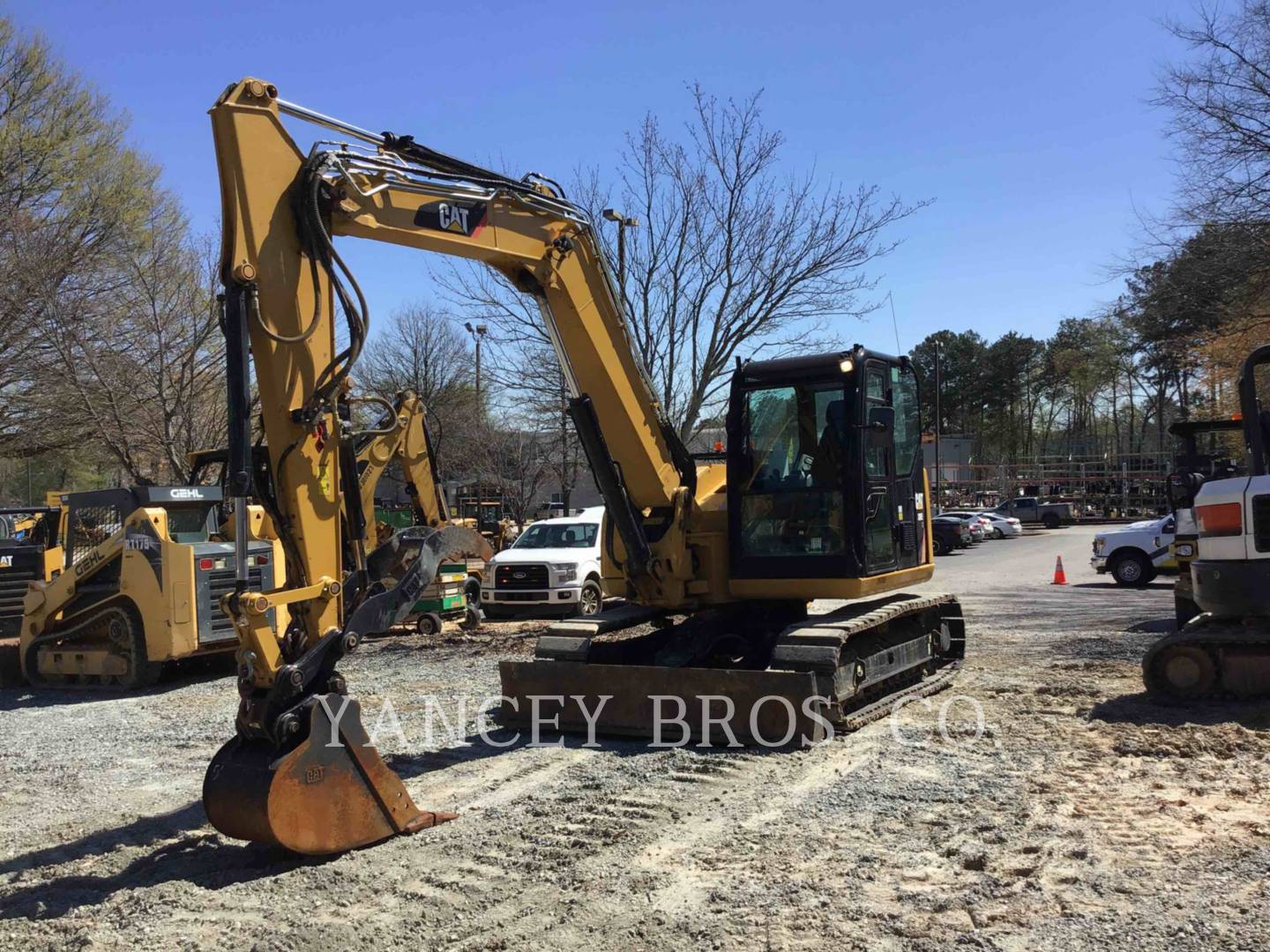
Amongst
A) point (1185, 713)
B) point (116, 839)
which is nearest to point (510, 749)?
point (116, 839)

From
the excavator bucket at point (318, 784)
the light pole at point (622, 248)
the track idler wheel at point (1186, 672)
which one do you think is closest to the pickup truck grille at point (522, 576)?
the light pole at point (622, 248)

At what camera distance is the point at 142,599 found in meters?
12.2

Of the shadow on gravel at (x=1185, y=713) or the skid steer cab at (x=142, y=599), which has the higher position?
the skid steer cab at (x=142, y=599)

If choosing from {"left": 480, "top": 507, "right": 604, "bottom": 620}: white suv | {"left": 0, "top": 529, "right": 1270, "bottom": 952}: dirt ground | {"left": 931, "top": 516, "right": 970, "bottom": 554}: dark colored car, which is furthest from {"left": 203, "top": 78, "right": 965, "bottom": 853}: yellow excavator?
{"left": 931, "top": 516, "right": 970, "bottom": 554}: dark colored car

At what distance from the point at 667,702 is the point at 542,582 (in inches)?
377

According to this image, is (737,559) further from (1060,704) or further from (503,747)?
(1060,704)

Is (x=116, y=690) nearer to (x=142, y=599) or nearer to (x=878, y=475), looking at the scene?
(x=142, y=599)

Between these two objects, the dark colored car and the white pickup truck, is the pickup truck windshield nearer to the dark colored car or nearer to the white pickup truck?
the white pickup truck

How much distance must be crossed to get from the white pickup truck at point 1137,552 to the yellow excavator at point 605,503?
40.4ft

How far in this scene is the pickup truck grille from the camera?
1770 cm

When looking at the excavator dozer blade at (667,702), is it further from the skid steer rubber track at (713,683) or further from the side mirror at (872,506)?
the side mirror at (872,506)

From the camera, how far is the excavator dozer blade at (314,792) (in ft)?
18.1

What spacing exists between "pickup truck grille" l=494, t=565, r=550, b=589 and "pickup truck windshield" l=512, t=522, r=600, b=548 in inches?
46.4

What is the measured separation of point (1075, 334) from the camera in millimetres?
67688
